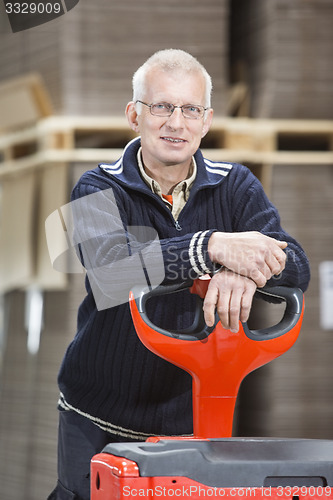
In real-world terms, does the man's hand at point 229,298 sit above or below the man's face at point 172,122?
below

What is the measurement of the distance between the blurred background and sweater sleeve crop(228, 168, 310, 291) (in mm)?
1210

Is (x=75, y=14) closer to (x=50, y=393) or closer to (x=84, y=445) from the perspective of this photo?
(x=50, y=393)

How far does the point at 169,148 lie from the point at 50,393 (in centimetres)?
155

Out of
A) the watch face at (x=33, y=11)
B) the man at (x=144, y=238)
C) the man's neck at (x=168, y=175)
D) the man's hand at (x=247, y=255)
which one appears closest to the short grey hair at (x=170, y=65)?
the man at (x=144, y=238)

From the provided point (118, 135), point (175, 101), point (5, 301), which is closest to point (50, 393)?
point (5, 301)

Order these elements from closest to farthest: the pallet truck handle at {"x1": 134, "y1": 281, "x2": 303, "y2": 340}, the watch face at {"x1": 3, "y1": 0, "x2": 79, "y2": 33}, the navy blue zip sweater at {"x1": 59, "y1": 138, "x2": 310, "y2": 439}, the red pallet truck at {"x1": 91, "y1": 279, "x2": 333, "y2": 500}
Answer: the red pallet truck at {"x1": 91, "y1": 279, "x2": 333, "y2": 500} < the pallet truck handle at {"x1": 134, "y1": 281, "x2": 303, "y2": 340} < the navy blue zip sweater at {"x1": 59, "y1": 138, "x2": 310, "y2": 439} < the watch face at {"x1": 3, "y1": 0, "x2": 79, "y2": 33}

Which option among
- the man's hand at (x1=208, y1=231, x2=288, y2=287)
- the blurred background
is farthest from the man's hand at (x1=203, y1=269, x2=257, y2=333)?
the blurred background

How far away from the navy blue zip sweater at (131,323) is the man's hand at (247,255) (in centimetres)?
17

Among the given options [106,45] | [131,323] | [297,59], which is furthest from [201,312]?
[297,59]

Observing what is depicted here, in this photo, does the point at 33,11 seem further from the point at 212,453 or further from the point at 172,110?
the point at 212,453

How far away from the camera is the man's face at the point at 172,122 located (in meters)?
1.55

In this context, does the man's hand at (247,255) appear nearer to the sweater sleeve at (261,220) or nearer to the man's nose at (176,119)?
the sweater sleeve at (261,220)

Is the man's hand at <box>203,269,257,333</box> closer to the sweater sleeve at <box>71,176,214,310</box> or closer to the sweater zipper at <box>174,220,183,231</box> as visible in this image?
the sweater sleeve at <box>71,176,214,310</box>

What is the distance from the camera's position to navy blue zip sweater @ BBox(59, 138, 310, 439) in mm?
1620
